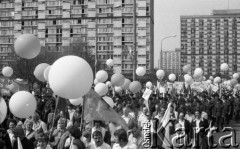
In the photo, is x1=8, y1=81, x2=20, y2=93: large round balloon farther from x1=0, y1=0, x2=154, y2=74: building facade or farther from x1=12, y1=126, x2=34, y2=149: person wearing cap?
x1=0, y1=0, x2=154, y2=74: building facade

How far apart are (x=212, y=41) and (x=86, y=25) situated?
7937 centimetres

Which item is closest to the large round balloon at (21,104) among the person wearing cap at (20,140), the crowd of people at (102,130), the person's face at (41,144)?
the crowd of people at (102,130)

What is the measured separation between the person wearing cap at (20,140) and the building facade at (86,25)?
81.1m

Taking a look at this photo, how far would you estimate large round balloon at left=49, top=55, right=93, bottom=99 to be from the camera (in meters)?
6.30

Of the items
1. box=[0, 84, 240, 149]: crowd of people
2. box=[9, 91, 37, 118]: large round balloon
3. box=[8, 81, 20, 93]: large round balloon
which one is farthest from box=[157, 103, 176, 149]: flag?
box=[8, 81, 20, 93]: large round balloon

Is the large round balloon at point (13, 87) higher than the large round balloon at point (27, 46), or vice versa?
the large round balloon at point (27, 46)

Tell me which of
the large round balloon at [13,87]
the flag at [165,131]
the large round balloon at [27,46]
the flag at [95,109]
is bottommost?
the flag at [165,131]

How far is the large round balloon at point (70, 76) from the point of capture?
6301mm

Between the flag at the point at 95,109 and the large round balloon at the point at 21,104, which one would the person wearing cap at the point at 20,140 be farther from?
the large round balloon at the point at 21,104

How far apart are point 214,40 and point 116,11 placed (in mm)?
77457

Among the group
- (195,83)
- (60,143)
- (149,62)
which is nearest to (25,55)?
(60,143)

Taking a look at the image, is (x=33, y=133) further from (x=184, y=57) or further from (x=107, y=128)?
(x=184, y=57)

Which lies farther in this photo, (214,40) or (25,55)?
(214,40)

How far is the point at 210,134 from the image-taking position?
37.4 ft
